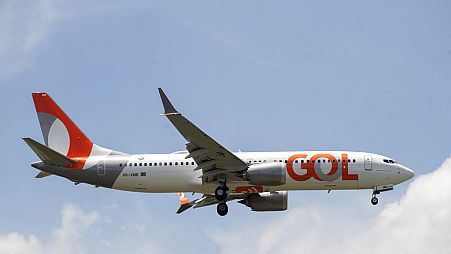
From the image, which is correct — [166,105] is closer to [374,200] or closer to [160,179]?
[160,179]

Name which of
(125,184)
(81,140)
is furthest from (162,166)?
(81,140)

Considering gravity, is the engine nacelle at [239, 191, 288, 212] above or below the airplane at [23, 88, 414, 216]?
below

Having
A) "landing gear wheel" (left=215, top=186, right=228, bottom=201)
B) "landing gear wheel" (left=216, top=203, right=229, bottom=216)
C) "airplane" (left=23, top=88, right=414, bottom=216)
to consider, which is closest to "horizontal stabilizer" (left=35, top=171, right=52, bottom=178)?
"airplane" (left=23, top=88, right=414, bottom=216)

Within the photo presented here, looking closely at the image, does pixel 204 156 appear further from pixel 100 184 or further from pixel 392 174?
pixel 392 174

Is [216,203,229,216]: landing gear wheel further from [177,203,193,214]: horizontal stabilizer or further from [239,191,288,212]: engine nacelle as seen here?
[177,203,193,214]: horizontal stabilizer

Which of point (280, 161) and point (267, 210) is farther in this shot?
point (267, 210)

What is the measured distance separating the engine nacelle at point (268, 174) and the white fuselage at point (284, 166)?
0.56 meters

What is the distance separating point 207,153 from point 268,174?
4413mm

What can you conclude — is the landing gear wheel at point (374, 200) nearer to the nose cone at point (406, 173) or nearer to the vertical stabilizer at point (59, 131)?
the nose cone at point (406, 173)

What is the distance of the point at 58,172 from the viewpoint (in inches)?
2525

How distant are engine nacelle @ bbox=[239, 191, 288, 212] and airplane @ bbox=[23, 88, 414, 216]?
1202 mm

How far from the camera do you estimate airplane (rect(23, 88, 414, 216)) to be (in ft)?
204

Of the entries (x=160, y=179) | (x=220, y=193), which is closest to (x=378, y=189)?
(x=220, y=193)

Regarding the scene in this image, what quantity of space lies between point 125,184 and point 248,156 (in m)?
8.93
